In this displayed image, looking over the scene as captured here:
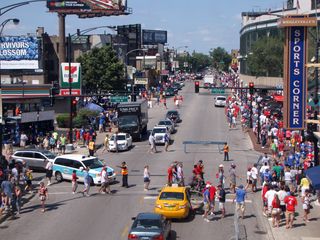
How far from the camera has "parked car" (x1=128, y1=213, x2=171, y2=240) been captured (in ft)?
60.6

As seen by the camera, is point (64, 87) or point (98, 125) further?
point (98, 125)

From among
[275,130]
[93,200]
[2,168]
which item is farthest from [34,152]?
[275,130]

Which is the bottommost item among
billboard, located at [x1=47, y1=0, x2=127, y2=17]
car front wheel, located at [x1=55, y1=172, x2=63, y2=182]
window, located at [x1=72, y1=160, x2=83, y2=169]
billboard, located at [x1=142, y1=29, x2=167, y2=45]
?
car front wheel, located at [x1=55, y1=172, x2=63, y2=182]

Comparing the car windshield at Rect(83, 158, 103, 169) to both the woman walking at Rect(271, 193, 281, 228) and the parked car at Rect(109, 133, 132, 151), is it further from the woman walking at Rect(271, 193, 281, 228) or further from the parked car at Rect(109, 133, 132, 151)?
the woman walking at Rect(271, 193, 281, 228)

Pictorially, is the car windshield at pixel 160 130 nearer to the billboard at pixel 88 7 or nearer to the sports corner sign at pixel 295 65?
the sports corner sign at pixel 295 65

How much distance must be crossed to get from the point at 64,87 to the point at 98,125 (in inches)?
381

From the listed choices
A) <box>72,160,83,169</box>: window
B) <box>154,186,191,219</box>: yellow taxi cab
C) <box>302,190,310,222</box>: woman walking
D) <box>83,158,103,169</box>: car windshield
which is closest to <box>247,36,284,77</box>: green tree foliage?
<box>83,158,103,169</box>: car windshield

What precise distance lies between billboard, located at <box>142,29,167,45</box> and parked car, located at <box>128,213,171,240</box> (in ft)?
554

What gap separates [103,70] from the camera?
75.3 metres

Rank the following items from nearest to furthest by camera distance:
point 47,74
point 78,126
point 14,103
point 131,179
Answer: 1. point 131,179
2. point 78,126
3. point 14,103
4. point 47,74

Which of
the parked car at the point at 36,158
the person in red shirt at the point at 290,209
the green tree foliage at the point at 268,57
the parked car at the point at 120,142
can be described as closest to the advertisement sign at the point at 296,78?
the person in red shirt at the point at 290,209

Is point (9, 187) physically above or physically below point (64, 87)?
below

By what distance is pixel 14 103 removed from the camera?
58.8 meters

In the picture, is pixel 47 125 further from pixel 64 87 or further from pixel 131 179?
pixel 131 179
